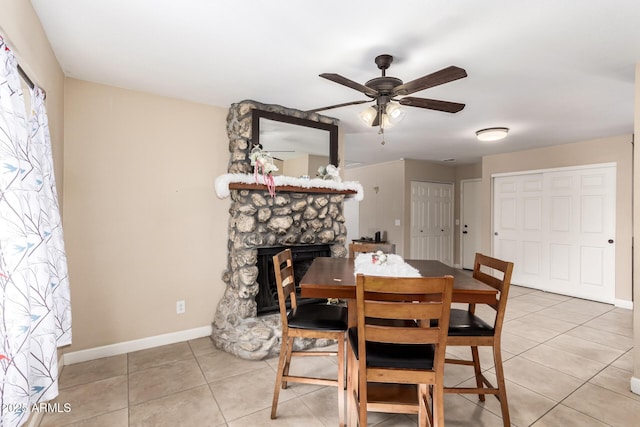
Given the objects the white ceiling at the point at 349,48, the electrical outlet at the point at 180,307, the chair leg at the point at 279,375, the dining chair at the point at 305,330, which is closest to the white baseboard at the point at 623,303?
the white ceiling at the point at 349,48

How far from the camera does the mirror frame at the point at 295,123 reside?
9.91ft

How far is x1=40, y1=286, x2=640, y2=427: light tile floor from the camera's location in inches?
74.3

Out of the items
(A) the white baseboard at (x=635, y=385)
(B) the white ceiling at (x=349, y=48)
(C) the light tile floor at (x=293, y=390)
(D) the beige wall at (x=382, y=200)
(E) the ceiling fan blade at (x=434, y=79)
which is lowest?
(C) the light tile floor at (x=293, y=390)

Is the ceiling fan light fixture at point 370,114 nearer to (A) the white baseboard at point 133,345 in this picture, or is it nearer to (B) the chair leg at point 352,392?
(B) the chair leg at point 352,392

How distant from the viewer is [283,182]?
3.02 metres

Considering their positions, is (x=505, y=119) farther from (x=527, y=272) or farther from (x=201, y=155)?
(x=201, y=155)

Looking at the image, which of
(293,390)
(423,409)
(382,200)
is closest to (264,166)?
(293,390)

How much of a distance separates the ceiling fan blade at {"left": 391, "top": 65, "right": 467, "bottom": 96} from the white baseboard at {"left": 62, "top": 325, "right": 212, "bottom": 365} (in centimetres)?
284

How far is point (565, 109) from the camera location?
316 cm

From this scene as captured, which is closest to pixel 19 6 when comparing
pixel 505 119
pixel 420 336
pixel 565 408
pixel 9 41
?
pixel 9 41

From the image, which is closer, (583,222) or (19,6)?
(19,6)

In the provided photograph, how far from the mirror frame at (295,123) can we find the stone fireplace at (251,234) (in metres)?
0.06

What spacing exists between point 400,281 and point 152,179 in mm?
2564

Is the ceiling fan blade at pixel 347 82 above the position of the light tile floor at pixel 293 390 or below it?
above
